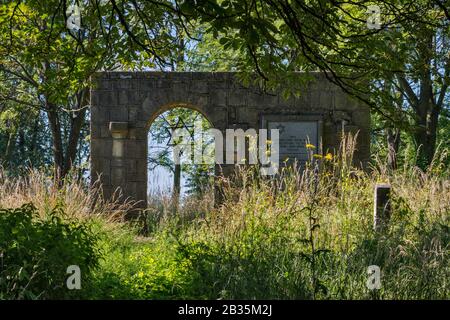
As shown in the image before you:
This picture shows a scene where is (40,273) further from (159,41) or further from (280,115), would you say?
(280,115)

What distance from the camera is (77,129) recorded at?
15000 mm

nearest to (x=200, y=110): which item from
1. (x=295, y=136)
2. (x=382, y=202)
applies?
(x=295, y=136)

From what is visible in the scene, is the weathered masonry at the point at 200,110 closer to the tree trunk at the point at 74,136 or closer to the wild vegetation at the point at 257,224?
the wild vegetation at the point at 257,224

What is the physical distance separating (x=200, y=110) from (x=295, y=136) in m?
1.59

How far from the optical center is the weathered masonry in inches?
390

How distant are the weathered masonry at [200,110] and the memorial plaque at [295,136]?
16mm

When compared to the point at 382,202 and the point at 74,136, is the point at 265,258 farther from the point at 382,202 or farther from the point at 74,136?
the point at 74,136

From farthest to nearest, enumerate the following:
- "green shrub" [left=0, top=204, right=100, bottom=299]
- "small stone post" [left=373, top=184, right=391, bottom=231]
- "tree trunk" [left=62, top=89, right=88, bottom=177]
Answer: "tree trunk" [left=62, top=89, right=88, bottom=177] < "small stone post" [left=373, top=184, right=391, bottom=231] < "green shrub" [left=0, top=204, right=100, bottom=299]

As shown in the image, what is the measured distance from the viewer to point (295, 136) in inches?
386

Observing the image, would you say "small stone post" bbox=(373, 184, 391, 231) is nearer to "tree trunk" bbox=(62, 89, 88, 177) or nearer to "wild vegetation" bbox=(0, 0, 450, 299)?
"wild vegetation" bbox=(0, 0, 450, 299)

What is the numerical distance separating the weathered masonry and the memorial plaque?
0.02 meters

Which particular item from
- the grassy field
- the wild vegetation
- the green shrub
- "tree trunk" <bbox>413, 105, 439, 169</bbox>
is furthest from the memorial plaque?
the green shrub

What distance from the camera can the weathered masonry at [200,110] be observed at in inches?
390

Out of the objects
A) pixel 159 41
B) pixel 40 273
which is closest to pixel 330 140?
pixel 159 41
